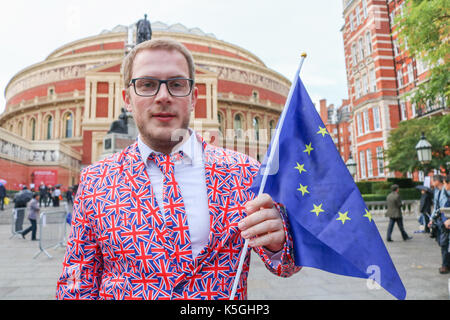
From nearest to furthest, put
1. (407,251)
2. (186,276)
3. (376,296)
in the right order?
(186,276)
(376,296)
(407,251)

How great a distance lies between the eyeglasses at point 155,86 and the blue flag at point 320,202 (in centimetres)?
51

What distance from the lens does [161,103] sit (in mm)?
1423

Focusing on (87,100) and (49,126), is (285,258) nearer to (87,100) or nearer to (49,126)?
(87,100)

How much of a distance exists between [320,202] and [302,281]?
4340 millimetres

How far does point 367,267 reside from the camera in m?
1.33

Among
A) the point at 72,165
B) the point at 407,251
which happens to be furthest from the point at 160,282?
the point at 72,165

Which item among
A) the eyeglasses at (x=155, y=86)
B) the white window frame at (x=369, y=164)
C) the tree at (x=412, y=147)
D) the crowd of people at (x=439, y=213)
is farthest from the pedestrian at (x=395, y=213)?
the white window frame at (x=369, y=164)

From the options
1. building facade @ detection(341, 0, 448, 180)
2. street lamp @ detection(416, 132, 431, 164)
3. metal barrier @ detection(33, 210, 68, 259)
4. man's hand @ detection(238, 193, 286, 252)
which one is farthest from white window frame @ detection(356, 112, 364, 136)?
man's hand @ detection(238, 193, 286, 252)

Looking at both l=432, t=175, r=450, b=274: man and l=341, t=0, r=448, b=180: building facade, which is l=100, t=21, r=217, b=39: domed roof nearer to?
l=341, t=0, r=448, b=180: building facade

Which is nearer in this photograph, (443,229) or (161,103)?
(161,103)

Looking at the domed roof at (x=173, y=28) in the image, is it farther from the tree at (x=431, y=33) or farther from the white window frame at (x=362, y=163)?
the tree at (x=431, y=33)

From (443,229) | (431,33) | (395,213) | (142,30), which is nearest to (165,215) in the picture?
(443,229)

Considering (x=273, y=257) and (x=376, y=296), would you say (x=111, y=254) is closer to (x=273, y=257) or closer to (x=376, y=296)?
(x=273, y=257)
